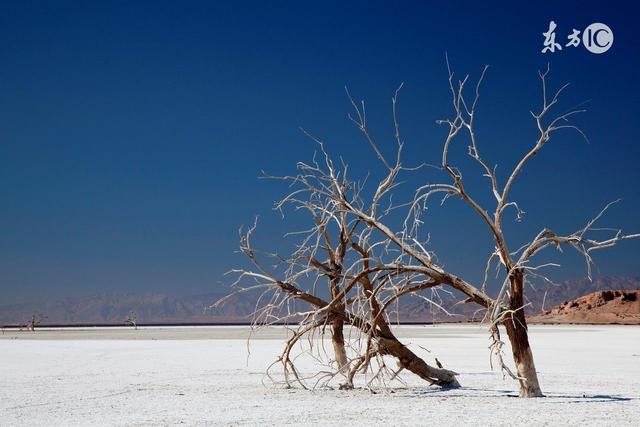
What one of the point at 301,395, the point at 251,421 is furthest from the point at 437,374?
the point at 251,421

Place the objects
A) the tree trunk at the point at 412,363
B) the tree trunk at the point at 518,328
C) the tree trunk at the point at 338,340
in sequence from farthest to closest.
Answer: the tree trunk at the point at 338,340, the tree trunk at the point at 412,363, the tree trunk at the point at 518,328

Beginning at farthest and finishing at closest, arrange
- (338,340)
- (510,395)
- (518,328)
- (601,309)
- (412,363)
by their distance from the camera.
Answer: (601,309) < (338,340) < (412,363) < (510,395) < (518,328)

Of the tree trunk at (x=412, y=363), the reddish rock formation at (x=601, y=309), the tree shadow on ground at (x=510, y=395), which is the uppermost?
the reddish rock formation at (x=601, y=309)

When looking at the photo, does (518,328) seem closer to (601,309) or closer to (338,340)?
(338,340)

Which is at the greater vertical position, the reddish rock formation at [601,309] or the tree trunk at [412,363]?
the reddish rock formation at [601,309]

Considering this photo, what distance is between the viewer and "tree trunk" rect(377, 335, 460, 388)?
1230 centimetres

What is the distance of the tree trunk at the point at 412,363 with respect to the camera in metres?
12.3

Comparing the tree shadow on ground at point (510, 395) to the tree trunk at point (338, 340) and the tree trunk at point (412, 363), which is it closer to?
the tree trunk at point (412, 363)

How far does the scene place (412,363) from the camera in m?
12.7

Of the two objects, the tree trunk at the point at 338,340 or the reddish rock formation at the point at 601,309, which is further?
the reddish rock formation at the point at 601,309

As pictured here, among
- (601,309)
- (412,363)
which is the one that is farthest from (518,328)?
(601,309)

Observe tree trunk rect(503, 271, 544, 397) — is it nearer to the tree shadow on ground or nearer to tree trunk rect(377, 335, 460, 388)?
the tree shadow on ground

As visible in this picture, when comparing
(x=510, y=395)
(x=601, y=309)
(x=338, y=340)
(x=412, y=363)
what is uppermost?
(x=601, y=309)

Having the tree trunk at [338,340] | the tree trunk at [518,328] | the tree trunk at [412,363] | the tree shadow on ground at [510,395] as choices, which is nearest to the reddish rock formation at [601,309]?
the tree trunk at [338,340]
